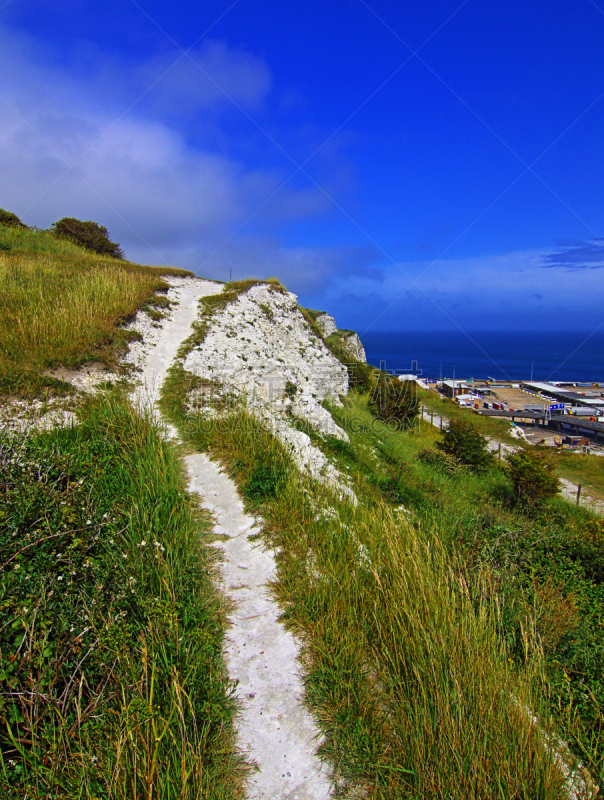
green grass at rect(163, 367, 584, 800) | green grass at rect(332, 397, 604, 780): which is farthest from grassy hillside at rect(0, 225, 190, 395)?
green grass at rect(332, 397, 604, 780)

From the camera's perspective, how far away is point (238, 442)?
308 inches

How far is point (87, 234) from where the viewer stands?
28594mm

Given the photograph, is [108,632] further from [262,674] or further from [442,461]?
[442,461]

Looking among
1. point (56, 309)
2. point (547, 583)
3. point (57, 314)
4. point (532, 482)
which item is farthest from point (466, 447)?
point (56, 309)

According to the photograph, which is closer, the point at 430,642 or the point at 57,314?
the point at 430,642

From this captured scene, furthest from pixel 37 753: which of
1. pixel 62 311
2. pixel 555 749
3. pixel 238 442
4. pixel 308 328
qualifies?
pixel 308 328

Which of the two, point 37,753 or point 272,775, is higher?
point 37,753

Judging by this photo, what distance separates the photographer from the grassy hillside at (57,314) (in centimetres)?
914

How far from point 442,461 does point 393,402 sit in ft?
23.4

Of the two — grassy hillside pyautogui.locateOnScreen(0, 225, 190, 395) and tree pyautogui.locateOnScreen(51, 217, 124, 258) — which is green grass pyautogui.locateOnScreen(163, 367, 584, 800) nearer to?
grassy hillside pyautogui.locateOnScreen(0, 225, 190, 395)

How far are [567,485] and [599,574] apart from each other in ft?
58.8

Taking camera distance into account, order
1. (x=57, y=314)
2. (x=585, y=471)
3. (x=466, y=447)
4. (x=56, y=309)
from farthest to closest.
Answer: (x=585, y=471), (x=466, y=447), (x=56, y=309), (x=57, y=314)

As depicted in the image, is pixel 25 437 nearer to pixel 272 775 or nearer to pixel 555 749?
pixel 272 775

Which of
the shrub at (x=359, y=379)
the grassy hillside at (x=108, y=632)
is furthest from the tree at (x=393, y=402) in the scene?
the grassy hillside at (x=108, y=632)
